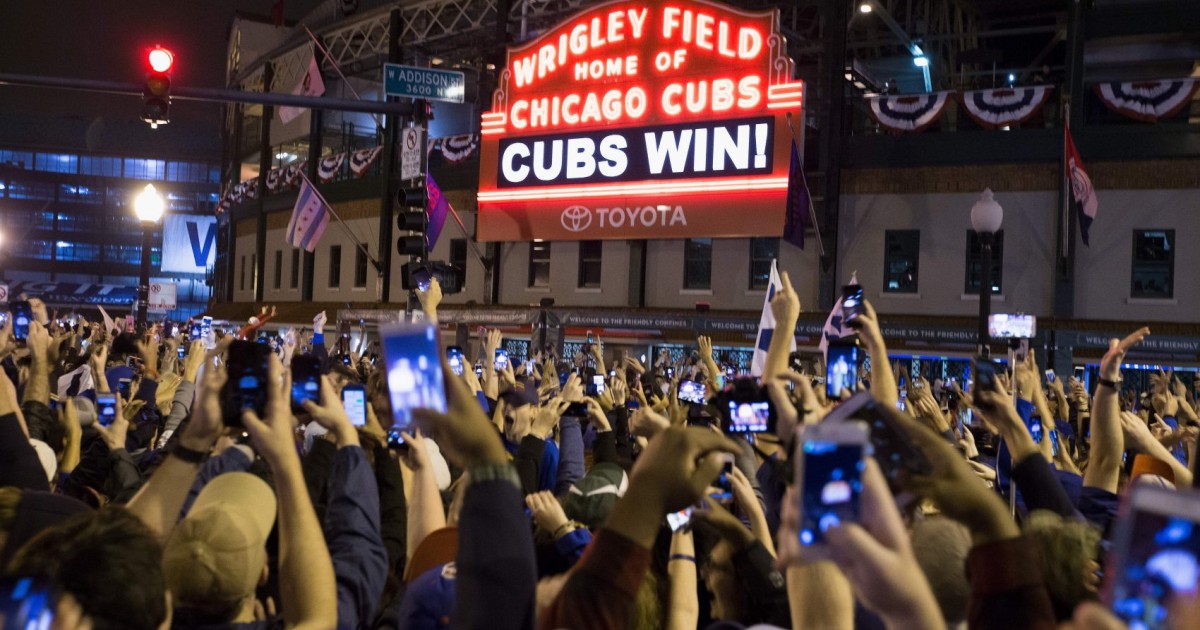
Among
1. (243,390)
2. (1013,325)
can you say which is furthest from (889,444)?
(1013,325)

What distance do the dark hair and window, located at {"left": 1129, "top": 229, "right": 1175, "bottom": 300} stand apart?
2630 cm

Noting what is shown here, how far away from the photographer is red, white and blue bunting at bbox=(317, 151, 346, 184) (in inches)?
1524

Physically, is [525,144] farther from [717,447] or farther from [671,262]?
[717,447]

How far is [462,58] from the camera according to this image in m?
37.4

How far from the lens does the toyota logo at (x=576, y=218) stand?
29.6m

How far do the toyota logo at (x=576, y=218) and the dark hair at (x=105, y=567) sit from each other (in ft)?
89.9

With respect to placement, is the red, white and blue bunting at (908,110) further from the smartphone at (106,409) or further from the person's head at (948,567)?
the person's head at (948,567)

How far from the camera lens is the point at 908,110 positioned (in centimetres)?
Result: 2602

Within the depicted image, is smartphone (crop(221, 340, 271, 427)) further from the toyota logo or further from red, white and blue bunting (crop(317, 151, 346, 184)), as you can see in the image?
red, white and blue bunting (crop(317, 151, 346, 184))

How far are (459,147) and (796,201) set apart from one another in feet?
43.4

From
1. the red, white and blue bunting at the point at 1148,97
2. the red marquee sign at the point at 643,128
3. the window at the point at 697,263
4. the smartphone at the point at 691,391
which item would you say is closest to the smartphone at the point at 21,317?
the smartphone at the point at 691,391

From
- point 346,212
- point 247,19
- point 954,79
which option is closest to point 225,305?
point 346,212

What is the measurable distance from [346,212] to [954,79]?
76.2ft

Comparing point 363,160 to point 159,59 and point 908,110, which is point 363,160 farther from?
point 159,59
